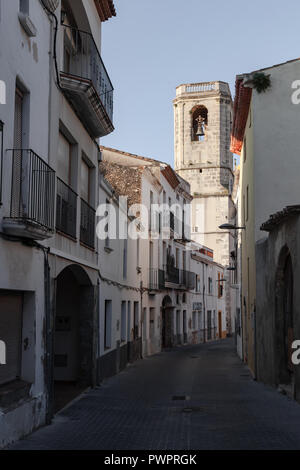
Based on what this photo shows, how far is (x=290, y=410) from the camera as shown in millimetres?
10664

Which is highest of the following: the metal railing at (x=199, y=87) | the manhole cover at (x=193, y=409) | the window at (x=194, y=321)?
the metal railing at (x=199, y=87)

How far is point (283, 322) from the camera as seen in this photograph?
13.5 meters

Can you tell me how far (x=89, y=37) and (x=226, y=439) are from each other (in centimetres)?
867

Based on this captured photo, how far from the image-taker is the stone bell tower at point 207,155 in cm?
4809

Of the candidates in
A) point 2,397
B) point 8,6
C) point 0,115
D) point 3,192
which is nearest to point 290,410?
point 2,397

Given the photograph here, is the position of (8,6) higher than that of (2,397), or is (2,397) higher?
(8,6)

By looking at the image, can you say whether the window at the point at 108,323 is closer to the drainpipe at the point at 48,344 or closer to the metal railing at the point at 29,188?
the drainpipe at the point at 48,344

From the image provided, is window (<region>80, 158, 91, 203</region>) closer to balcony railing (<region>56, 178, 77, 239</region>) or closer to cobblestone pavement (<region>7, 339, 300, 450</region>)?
balcony railing (<region>56, 178, 77, 239</region>)

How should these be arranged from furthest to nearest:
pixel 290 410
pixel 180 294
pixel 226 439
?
1. pixel 180 294
2. pixel 290 410
3. pixel 226 439

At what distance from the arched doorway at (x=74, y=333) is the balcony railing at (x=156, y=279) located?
1284 cm

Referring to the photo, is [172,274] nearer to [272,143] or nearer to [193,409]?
[272,143]

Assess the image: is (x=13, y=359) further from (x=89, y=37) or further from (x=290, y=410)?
(x=89, y=37)

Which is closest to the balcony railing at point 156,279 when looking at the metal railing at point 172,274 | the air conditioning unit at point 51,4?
the metal railing at point 172,274

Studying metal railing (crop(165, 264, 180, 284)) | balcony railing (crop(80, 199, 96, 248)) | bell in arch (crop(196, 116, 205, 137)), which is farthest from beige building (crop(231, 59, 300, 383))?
bell in arch (crop(196, 116, 205, 137))
